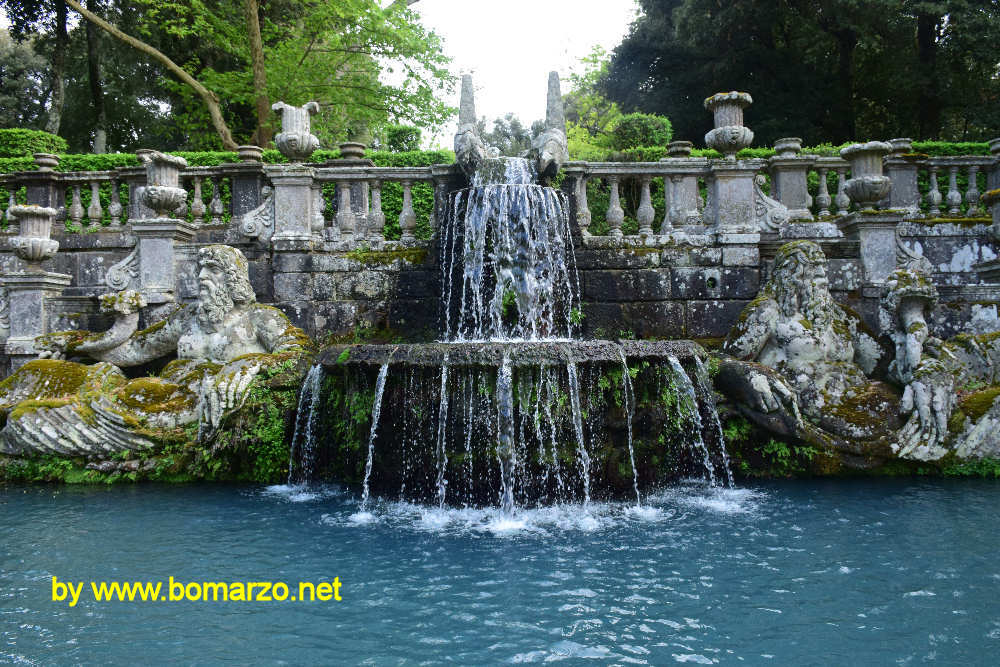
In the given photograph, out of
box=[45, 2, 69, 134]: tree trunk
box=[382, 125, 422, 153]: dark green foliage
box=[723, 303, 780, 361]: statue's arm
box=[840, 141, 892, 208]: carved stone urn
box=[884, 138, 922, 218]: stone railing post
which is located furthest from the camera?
box=[45, 2, 69, 134]: tree trunk

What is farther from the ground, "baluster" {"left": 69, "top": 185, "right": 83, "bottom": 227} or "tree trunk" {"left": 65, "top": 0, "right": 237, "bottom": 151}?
"tree trunk" {"left": 65, "top": 0, "right": 237, "bottom": 151}

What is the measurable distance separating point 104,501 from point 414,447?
9.10 feet

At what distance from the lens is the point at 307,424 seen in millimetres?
6402

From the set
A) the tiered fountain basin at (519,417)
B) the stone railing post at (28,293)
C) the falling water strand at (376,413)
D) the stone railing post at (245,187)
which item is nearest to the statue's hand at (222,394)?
the tiered fountain basin at (519,417)

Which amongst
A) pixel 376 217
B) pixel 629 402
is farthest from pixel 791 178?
pixel 376 217

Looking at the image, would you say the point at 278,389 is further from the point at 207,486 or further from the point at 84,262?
the point at 84,262

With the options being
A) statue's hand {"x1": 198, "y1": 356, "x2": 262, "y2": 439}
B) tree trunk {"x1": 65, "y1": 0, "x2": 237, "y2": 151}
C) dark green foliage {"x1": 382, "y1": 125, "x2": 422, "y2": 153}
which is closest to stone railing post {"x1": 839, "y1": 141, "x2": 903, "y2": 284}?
statue's hand {"x1": 198, "y1": 356, "x2": 262, "y2": 439}

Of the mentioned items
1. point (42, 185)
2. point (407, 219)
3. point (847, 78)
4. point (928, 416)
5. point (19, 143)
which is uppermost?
point (847, 78)

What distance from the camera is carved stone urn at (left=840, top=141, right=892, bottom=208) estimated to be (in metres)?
7.72

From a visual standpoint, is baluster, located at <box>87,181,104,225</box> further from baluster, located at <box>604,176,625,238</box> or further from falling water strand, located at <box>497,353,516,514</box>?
falling water strand, located at <box>497,353,516,514</box>

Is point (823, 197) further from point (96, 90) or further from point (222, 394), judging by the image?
point (96, 90)

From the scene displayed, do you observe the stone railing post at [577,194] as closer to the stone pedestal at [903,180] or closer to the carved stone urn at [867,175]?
the carved stone urn at [867,175]

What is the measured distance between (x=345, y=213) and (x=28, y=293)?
3.84 m

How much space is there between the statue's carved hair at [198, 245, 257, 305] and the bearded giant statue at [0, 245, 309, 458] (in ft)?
0.03
